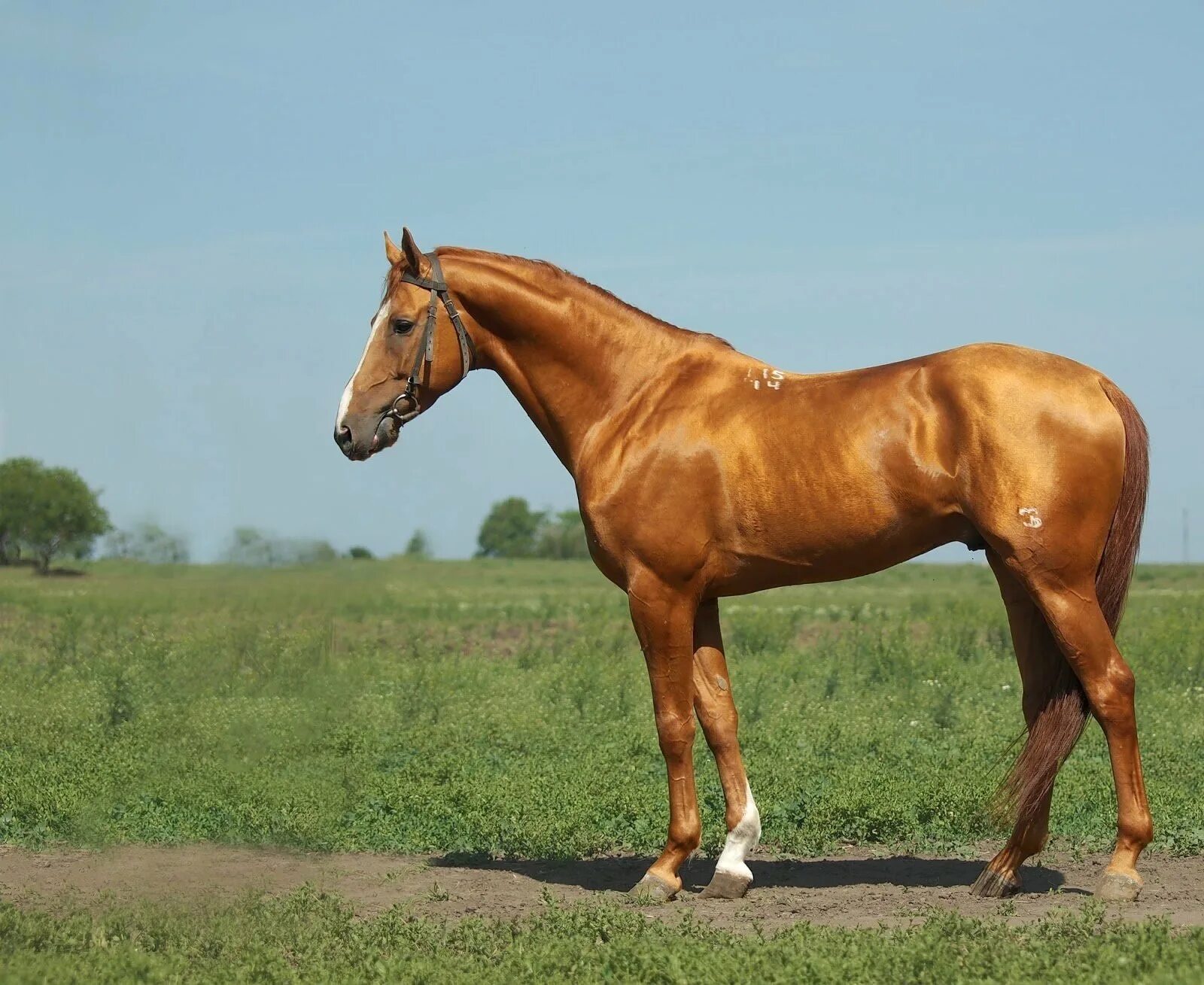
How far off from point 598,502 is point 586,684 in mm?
6426

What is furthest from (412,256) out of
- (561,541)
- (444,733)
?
(561,541)

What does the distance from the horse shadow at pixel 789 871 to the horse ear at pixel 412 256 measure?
315cm

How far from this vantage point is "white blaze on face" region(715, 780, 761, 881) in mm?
6605

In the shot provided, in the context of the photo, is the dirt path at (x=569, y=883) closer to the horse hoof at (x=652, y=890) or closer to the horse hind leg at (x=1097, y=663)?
the horse hoof at (x=652, y=890)

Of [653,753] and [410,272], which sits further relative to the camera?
[653,753]

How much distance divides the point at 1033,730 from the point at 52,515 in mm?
6211

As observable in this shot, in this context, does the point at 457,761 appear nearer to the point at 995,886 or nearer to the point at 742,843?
the point at 742,843

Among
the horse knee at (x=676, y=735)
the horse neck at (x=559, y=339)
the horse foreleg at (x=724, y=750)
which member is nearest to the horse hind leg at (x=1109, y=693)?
the horse foreleg at (x=724, y=750)

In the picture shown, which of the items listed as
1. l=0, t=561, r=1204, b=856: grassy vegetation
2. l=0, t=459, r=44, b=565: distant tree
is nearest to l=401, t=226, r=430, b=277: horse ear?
l=0, t=561, r=1204, b=856: grassy vegetation

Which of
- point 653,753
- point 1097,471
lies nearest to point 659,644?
point 1097,471

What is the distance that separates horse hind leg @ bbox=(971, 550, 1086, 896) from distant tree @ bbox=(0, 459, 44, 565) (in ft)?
17.8

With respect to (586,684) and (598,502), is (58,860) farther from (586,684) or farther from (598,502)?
(586,684)

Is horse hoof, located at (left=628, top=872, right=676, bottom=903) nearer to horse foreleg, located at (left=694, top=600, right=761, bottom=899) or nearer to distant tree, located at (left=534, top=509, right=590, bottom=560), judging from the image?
horse foreleg, located at (left=694, top=600, right=761, bottom=899)

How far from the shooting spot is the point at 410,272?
6.79 m
